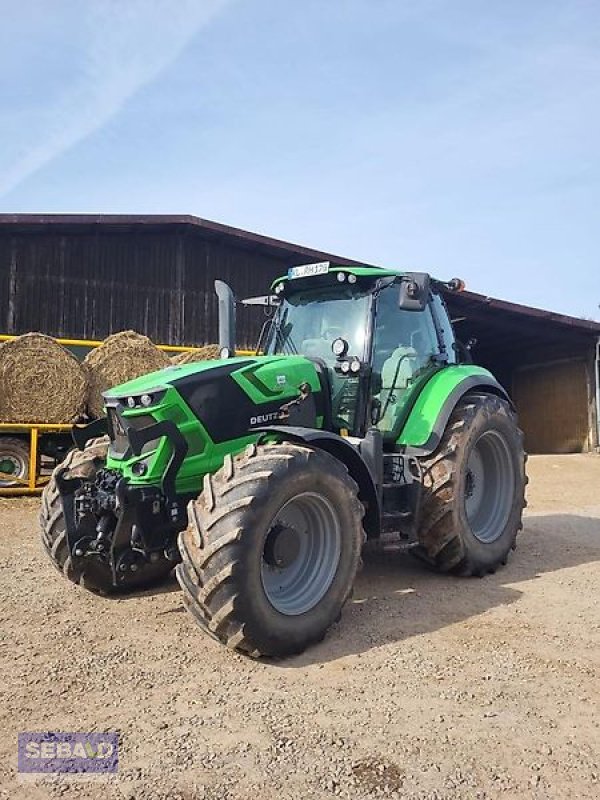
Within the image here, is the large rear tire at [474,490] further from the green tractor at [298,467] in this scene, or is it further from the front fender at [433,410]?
the front fender at [433,410]

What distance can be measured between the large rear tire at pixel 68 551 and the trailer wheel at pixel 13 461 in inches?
195

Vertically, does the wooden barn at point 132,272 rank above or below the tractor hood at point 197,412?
above

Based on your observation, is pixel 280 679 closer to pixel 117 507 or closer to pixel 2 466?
pixel 117 507

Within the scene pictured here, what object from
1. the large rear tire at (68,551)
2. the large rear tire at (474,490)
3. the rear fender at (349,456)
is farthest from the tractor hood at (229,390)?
the large rear tire at (474,490)

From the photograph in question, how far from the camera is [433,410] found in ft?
17.6

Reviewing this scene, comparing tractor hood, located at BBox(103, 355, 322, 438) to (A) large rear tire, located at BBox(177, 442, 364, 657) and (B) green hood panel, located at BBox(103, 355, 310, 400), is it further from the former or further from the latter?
(A) large rear tire, located at BBox(177, 442, 364, 657)

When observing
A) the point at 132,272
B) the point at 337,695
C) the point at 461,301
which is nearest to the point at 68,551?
the point at 337,695

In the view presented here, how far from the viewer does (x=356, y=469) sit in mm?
4578

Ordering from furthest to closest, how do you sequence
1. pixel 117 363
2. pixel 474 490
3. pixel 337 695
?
pixel 117 363, pixel 474 490, pixel 337 695

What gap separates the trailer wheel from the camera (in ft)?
31.2

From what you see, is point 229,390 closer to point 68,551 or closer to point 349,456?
point 349,456

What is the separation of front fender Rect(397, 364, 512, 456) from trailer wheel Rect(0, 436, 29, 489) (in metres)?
6.12

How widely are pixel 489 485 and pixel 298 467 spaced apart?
8.96 feet

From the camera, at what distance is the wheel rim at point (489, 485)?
5.90 meters
